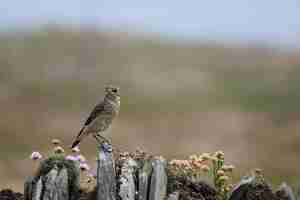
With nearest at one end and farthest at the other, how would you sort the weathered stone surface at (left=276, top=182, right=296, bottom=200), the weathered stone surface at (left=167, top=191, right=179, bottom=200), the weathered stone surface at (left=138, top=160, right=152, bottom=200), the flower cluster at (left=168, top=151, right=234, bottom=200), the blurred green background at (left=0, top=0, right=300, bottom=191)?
the weathered stone surface at (left=138, top=160, right=152, bottom=200), the weathered stone surface at (left=167, top=191, right=179, bottom=200), the weathered stone surface at (left=276, top=182, right=296, bottom=200), the flower cluster at (left=168, top=151, right=234, bottom=200), the blurred green background at (left=0, top=0, right=300, bottom=191)

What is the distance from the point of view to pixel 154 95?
47.1m

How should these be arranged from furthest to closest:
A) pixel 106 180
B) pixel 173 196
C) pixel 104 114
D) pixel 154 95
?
1. pixel 154 95
2. pixel 104 114
3. pixel 173 196
4. pixel 106 180

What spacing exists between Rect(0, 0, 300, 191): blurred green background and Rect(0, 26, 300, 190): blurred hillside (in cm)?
5

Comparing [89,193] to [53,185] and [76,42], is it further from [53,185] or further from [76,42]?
[76,42]

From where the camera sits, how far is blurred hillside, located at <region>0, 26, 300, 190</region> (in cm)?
3634

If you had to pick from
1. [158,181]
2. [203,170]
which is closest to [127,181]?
[158,181]

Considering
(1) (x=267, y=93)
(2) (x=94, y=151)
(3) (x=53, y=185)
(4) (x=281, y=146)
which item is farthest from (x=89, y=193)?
(1) (x=267, y=93)

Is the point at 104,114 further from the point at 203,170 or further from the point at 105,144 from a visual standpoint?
the point at 203,170

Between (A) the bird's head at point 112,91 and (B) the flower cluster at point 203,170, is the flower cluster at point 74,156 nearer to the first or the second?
(A) the bird's head at point 112,91

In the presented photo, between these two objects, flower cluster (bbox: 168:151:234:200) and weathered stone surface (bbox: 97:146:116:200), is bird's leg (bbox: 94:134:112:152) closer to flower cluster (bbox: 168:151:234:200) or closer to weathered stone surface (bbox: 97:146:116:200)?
weathered stone surface (bbox: 97:146:116:200)

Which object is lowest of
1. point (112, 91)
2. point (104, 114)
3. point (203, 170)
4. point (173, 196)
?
point (173, 196)

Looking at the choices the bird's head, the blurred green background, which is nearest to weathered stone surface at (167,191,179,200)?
the bird's head

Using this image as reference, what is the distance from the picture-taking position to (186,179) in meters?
14.0

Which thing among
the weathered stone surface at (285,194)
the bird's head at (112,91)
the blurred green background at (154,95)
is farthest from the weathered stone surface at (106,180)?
the blurred green background at (154,95)
